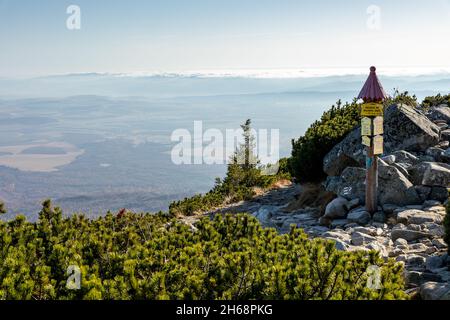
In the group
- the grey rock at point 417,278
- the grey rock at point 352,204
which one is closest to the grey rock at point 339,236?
the grey rock at point 417,278

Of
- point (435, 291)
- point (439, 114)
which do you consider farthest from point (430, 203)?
point (439, 114)

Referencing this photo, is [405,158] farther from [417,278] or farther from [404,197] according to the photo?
[417,278]

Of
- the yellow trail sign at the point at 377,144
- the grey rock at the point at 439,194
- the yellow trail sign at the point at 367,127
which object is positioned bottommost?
the grey rock at the point at 439,194

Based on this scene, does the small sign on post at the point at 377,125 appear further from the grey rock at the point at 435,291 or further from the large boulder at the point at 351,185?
the grey rock at the point at 435,291
